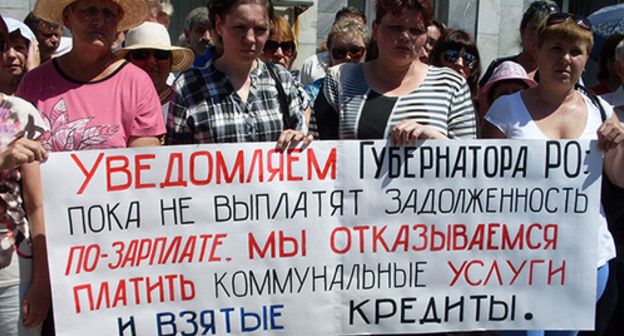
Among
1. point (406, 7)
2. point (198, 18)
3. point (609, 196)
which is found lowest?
point (609, 196)

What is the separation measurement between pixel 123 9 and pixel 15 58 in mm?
1064

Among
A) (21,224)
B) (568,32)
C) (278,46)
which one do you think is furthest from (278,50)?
(21,224)

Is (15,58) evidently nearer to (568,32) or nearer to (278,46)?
(278,46)

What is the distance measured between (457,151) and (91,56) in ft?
5.83

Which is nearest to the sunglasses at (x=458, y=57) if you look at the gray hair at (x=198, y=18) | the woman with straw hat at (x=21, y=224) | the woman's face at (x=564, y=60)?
the woman's face at (x=564, y=60)

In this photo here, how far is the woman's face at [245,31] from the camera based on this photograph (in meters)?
2.81

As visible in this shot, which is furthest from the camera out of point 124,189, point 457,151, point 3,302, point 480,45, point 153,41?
point 480,45

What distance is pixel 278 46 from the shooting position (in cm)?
453

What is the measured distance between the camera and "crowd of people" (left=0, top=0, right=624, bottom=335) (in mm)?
2432

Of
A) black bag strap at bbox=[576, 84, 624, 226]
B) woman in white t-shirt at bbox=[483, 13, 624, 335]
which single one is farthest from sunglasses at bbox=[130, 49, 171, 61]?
black bag strap at bbox=[576, 84, 624, 226]

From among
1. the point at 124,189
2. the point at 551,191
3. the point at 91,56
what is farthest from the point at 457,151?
the point at 91,56

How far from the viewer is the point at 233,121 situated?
2805 millimetres

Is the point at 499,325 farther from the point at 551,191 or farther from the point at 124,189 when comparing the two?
the point at 124,189

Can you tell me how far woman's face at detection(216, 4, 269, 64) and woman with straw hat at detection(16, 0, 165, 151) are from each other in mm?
461
